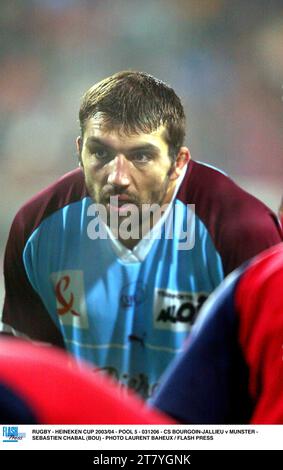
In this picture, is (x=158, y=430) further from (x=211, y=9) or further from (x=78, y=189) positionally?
(x=211, y=9)

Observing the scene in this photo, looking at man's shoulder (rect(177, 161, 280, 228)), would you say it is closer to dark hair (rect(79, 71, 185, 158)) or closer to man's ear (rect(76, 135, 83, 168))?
dark hair (rect(79, 71, 185, 158))

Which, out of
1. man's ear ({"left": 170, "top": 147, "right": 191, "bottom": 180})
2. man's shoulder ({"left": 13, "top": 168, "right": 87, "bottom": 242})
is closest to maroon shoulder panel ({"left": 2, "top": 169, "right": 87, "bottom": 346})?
man's shoulder ({"left": 13, "top": 168, "right": 87, "bottom": 242})

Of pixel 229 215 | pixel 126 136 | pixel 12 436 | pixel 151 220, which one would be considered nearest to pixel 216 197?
pixel 229 215

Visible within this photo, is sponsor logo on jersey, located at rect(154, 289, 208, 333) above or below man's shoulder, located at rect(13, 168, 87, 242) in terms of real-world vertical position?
below

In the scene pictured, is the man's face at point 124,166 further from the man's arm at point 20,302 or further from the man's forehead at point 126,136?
the man's arm at point 20,302

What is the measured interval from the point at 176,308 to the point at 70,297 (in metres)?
0.28

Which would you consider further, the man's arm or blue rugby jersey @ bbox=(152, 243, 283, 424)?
the man's arm

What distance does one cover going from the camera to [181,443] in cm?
172

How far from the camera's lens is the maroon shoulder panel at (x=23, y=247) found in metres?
1.79

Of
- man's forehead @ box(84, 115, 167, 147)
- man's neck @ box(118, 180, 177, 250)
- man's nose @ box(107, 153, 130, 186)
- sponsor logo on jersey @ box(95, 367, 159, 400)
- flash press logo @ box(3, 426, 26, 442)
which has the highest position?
man's forehead @ box(84, 115, 167, 147)

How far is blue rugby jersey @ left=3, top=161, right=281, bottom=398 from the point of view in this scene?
174cm

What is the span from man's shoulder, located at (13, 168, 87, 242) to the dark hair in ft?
0.47

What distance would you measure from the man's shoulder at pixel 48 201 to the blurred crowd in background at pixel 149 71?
2cm

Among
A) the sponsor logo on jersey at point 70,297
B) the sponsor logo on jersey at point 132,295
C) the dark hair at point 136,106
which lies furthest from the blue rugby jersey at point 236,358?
the dark hair at point 136,106
